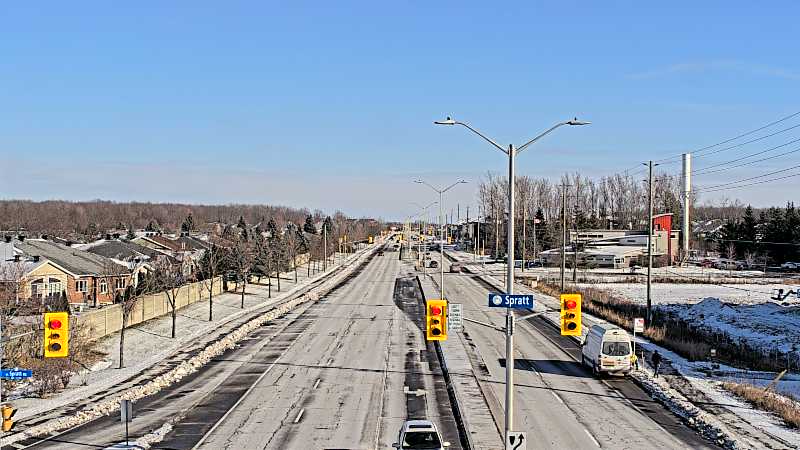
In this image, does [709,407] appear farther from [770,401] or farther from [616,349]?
[616,349]

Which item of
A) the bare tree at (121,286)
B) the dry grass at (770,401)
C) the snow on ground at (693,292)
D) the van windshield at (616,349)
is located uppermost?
the bare tree at (121,286)

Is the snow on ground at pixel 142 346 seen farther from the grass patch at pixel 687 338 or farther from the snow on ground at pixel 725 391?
the grass patch at pixel 687 338

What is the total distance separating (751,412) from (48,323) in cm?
2395

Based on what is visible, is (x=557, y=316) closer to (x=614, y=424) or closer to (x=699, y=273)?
(x=614, y=424)

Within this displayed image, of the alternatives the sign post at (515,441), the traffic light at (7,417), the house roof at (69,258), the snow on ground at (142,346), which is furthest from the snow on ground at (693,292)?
the traffic light at (7,417)

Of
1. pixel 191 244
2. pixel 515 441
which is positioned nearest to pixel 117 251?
pixel 191 244

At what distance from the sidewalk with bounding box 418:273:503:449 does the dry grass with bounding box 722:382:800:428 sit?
1011 cm

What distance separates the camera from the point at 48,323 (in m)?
24.7

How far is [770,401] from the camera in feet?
98.8

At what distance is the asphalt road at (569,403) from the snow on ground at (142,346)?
16388mm

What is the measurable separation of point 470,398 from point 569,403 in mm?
3772

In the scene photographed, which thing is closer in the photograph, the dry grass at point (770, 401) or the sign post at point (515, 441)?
the sign post at point (515, 441)

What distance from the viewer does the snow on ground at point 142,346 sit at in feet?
104

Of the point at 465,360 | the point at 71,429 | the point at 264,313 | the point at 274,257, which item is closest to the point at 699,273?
the point at 274,257
